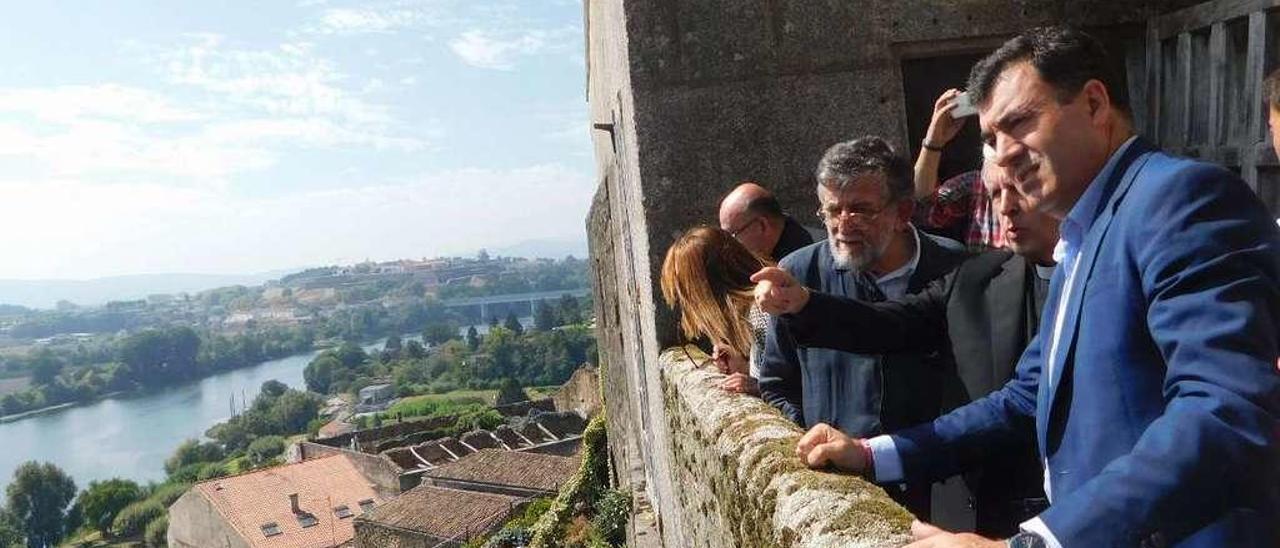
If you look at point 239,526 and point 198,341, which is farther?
point 198,341

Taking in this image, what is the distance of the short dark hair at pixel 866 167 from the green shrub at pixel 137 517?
247ft

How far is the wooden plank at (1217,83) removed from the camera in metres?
3.17

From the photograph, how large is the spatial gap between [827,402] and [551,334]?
116 meters

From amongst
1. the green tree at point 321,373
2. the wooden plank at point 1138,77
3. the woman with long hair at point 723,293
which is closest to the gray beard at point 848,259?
the woman with long hair at point 723,293

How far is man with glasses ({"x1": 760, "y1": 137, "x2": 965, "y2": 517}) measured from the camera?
2666mm

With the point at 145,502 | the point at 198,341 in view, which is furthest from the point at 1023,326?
the point at 198,341

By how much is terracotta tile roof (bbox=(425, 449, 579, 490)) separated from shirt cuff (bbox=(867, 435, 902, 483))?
31668 mm

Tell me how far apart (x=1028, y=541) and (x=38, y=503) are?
311 ft

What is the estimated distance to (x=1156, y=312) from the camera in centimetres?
121

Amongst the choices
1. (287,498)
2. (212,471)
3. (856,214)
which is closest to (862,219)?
(856,214)

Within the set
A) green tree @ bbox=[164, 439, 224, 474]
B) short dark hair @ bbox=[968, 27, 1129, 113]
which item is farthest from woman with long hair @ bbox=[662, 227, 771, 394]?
green tree @ bbox=[164, 439, 224, 474]

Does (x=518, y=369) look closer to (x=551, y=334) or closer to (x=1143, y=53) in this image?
(x=551, y=334)

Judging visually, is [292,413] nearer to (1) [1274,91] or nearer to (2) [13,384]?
(1) [1274,91]

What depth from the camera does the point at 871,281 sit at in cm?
286
